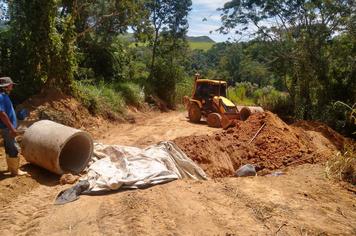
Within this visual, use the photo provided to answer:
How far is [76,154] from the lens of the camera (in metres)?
8.95

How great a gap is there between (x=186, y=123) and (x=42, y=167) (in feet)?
32.6

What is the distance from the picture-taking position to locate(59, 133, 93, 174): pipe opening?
8.50 meters

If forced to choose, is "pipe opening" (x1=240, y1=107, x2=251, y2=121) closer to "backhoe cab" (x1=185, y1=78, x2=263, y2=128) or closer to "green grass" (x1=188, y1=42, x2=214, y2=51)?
"backhoe cab" (x1=185, y1=78, x2=263, y2=128)

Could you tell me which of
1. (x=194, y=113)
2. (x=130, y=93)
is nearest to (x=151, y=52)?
(x=130, y=93)

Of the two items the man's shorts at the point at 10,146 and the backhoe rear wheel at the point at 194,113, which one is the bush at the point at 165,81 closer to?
the backhoe rear wheel at the point at 194,113

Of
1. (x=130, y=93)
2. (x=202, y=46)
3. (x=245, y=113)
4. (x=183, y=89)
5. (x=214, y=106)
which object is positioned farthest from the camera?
(x=202, y=46)

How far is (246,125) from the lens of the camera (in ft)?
42.2

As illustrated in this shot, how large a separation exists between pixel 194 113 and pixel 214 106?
1326mm

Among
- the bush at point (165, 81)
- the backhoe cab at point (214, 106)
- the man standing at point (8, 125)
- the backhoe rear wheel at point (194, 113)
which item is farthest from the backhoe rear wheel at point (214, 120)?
the man standing at point (8, 125)

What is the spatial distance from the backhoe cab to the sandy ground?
25.2 ft

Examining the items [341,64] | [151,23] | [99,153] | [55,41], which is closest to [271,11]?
[341,64]

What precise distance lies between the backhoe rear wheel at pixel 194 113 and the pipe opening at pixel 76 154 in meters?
9.12

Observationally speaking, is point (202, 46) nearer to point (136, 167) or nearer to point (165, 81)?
point (165, 81)

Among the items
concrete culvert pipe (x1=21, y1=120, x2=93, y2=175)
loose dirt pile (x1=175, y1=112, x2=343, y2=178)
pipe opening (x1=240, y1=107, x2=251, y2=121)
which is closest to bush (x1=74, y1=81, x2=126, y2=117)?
pipe opening (x1=240, y1=107, x2=251, y2=121)
